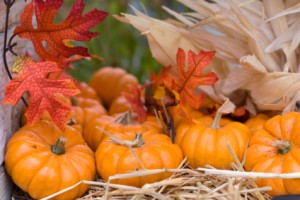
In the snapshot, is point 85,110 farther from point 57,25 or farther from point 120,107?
point 57,25

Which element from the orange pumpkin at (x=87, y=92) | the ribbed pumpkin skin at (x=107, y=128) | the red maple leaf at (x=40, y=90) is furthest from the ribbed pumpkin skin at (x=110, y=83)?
the red maple leaf at (x=40, y=90)

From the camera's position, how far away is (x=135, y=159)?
157 centimetres

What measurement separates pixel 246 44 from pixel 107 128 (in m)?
0.59

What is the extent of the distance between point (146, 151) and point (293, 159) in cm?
43

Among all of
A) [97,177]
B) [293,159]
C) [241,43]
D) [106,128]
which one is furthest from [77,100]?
[293,159]

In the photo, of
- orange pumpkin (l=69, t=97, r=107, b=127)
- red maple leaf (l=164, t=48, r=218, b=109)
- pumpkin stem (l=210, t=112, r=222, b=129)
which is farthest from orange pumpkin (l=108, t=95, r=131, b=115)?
pumpkin stem (l=210, t=112, r=222, b=129)

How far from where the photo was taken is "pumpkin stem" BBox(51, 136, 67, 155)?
5.23 feet

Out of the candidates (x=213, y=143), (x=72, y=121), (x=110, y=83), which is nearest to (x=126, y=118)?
(x=72, y=121)

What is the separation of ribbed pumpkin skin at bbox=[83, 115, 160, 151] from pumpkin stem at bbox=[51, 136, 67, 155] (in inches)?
9.7

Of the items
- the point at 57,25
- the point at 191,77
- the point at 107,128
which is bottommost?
the point at 107,128

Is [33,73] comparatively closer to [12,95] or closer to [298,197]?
[12,95]

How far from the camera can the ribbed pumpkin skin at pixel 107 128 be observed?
1.86 meters

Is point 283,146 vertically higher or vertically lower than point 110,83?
higher

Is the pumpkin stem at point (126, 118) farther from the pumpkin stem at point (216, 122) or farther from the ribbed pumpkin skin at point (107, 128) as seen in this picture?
the pumpkin stem at point (216, 122)
